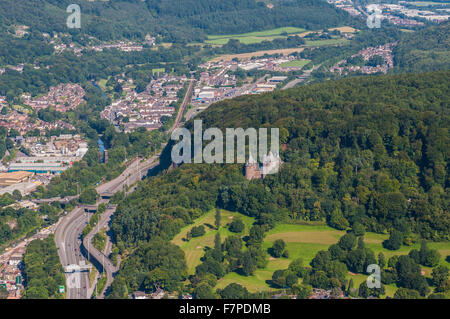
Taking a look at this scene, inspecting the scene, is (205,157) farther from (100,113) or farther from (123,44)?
(123,44)

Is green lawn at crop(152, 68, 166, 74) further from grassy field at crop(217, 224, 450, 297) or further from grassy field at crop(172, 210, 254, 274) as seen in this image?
grassy field at crop(217, 224, 450, 297)

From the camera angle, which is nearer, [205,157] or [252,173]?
[252,173]

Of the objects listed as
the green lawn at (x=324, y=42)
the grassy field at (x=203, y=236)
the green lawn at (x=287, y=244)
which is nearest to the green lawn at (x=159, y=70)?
the green lawn at (x=324, y=42)

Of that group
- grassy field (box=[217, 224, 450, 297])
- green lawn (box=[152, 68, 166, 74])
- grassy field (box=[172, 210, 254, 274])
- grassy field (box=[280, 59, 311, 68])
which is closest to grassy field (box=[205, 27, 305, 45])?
grassy field (box=[280, 59, 311, 68])

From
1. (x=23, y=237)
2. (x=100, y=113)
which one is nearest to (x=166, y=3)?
(x=100, y=113)

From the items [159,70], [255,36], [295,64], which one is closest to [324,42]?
[255,36]

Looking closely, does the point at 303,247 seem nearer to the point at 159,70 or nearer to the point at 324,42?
the point at 159,70

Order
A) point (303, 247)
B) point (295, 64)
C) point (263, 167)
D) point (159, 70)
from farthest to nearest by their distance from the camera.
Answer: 1. point (295, 64)
2. point (159, 70)
3. point (263, 167)
4. point (303, 247)
